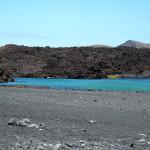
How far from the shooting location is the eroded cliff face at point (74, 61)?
102188 mm

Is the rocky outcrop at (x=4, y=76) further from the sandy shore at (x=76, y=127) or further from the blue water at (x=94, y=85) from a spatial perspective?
the sandy shore at (x=76, y=127)

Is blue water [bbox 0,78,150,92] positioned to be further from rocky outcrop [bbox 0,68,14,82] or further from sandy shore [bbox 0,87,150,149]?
sandy shore [bbox 0,87,150,149]

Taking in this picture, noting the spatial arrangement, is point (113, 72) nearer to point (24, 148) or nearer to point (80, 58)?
point (80, 58)

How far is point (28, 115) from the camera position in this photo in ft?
54.0

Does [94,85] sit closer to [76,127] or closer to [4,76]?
[4,76]

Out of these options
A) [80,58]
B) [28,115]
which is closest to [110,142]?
[28,115]

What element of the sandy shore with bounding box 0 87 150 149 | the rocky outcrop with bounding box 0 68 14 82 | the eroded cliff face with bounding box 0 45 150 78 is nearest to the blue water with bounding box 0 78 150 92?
the rocky outcrop with bounding box 0 68 14 82

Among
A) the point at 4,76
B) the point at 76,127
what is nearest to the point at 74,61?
the point at 4,76

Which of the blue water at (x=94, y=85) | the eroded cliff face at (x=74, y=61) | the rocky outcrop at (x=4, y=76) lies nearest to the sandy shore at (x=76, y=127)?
the blue water at (x=94, y=85)

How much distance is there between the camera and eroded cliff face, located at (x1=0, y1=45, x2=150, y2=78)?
335 feet

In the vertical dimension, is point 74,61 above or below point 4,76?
above

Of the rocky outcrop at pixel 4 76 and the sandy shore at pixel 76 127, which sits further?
the rocky outcrop at pixel 4 76

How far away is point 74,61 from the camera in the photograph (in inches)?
4483

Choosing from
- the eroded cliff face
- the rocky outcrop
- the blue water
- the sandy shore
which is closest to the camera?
the sandy shore
